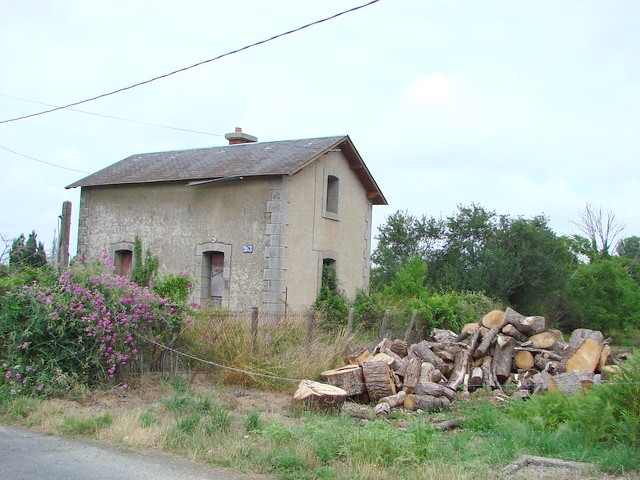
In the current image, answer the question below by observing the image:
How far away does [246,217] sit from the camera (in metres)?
18.1

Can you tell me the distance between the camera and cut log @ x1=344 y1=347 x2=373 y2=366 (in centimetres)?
1283

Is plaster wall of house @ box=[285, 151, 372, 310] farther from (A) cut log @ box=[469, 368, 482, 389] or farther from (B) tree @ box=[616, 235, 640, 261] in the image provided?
(B) tree @ box=[616, 235, 640, 261]

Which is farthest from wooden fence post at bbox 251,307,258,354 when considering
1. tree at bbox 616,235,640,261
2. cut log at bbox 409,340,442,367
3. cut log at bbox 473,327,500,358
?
Result: tree at bbox 616,235,640,261

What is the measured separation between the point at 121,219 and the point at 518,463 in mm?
Answer: 16450

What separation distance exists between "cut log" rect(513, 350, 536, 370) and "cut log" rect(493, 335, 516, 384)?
13cm

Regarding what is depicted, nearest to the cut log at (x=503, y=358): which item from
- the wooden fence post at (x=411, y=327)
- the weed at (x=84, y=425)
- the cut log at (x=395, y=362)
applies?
the cut log at (x=395, y=362)

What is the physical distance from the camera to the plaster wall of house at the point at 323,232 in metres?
18.2

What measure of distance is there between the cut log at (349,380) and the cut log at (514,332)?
11.8ft

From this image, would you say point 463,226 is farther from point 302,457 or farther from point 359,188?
point 302,457

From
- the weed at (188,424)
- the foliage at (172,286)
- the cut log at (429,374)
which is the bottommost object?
the weed at (188,424)

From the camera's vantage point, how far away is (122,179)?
2055 cm

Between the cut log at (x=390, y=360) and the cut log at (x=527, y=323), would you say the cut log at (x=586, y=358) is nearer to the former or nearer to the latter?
the cut log at (x=527, y=323)

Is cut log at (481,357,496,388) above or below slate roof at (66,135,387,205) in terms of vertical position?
below

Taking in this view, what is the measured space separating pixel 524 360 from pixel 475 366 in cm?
97
